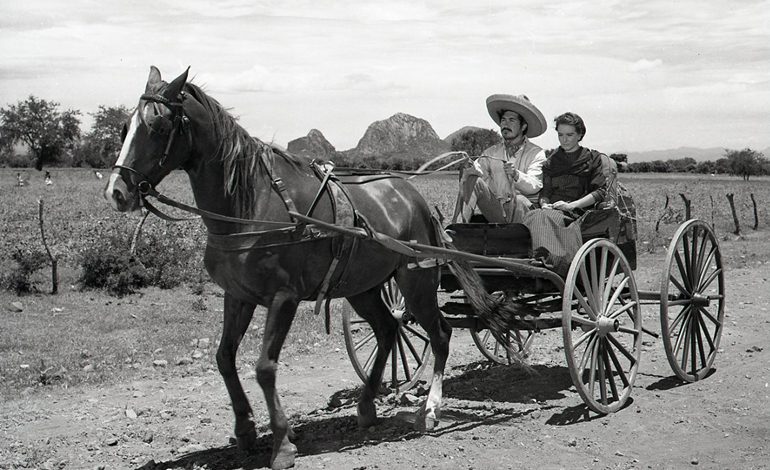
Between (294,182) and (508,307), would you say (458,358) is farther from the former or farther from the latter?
(294,182)

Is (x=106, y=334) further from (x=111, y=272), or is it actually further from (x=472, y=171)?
(x=472, y=171)

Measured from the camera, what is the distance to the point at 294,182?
18.8 ft

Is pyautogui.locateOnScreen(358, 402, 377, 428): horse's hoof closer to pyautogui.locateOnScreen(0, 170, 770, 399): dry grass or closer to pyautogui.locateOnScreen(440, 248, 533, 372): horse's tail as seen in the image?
pyautogui.locateOnScreen(440, 248, 533, 372): horse's tail

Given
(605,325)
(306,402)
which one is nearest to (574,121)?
(605,325)

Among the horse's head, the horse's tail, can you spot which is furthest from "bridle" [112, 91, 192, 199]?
the horse's tail

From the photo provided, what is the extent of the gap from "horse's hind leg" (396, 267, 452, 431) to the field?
31 centimetres

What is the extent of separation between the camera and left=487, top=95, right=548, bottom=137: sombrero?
24.5 ft

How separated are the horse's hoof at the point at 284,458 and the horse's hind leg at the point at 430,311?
54.8 inches

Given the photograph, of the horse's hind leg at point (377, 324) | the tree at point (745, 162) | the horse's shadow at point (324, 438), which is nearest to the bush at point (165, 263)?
the horse's hind leg at point (377, 324)

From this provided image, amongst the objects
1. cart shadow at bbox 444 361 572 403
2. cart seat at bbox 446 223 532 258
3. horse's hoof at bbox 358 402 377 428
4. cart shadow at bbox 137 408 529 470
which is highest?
cart seat at bbox 446 223 532 258

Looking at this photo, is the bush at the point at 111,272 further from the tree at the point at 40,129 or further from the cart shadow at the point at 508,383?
the tree at the point at 40,129

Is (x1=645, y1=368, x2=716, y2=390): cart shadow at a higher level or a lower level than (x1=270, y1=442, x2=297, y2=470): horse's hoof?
lower

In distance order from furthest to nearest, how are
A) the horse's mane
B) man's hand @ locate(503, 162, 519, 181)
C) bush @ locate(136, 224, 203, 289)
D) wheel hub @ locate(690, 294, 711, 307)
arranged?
bush @ locate(136, 224, 203, 289), wheel hub @ locate(690, 294, 711, 307), man's hand @ locate(503, 162, 519, 181), the horse's mane

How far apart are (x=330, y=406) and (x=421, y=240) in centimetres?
168
